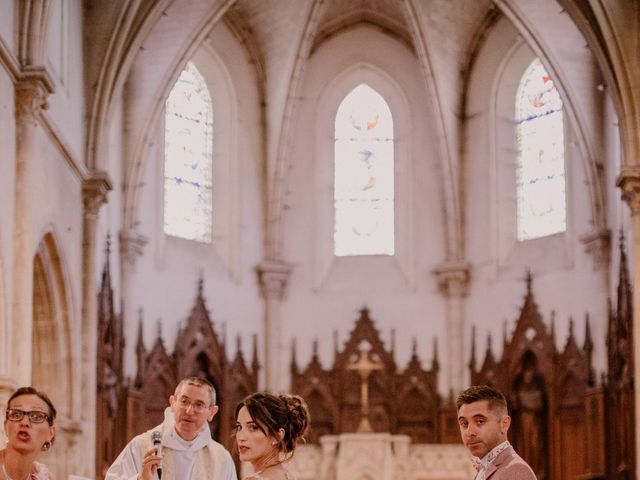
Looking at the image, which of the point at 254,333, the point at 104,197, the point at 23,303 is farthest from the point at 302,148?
the point at 23,303

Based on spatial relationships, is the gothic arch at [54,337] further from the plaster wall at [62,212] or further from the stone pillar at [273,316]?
the stone pillar at [273,316]

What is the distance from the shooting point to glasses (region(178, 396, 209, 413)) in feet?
20.7

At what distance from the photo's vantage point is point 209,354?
2097 centimetres

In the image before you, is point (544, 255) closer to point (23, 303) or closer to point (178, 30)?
point (178, 30)

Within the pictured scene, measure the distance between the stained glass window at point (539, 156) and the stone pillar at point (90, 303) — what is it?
7.07m

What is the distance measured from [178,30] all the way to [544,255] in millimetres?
6602

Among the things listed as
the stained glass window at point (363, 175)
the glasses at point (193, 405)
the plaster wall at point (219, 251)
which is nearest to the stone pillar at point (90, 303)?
the plaster wall at point (219, 251)

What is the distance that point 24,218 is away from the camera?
14.8 m

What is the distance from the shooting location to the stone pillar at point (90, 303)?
700 inches

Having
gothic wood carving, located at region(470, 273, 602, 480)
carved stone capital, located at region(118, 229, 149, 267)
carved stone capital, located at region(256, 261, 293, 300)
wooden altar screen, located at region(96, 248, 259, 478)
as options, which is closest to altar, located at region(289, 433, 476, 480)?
gothic wood carving, located at region(470, 273, 602, 480)

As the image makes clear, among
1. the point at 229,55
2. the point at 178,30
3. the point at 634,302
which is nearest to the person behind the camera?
the point at 634,302

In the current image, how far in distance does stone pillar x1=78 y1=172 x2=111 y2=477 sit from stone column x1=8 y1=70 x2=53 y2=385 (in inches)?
119

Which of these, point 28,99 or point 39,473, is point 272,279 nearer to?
point 28,99

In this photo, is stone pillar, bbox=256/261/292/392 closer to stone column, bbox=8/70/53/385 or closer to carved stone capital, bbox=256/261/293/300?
carved stone capital, bbox=256/261/293/300
